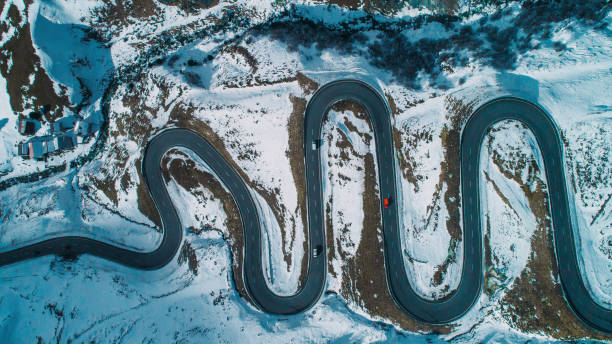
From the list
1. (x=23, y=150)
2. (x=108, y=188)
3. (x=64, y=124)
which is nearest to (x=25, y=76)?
(x=64, y=124)

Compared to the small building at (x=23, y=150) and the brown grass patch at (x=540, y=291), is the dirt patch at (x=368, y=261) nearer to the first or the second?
the brown grass patch at (x=540, y=291)

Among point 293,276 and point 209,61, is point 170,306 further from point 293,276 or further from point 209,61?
point 209,61

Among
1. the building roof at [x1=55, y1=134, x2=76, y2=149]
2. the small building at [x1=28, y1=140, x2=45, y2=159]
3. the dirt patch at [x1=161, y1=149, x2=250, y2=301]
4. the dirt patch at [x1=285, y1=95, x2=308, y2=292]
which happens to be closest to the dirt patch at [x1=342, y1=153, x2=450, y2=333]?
the dirt patch at [x1=285, y1=95, x2=308, y2=292]

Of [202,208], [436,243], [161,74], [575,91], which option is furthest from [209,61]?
[575,91]

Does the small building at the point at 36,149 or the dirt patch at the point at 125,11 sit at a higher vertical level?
the dirt patch at the point at 125,11

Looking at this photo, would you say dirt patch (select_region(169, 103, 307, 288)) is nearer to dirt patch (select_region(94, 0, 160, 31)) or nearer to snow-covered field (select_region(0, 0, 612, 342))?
snow-covered field (select_region(0, 0, 612, 342))

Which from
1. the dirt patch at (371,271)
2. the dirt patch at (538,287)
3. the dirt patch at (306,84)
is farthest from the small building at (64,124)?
the dirt patch at (538,287)
